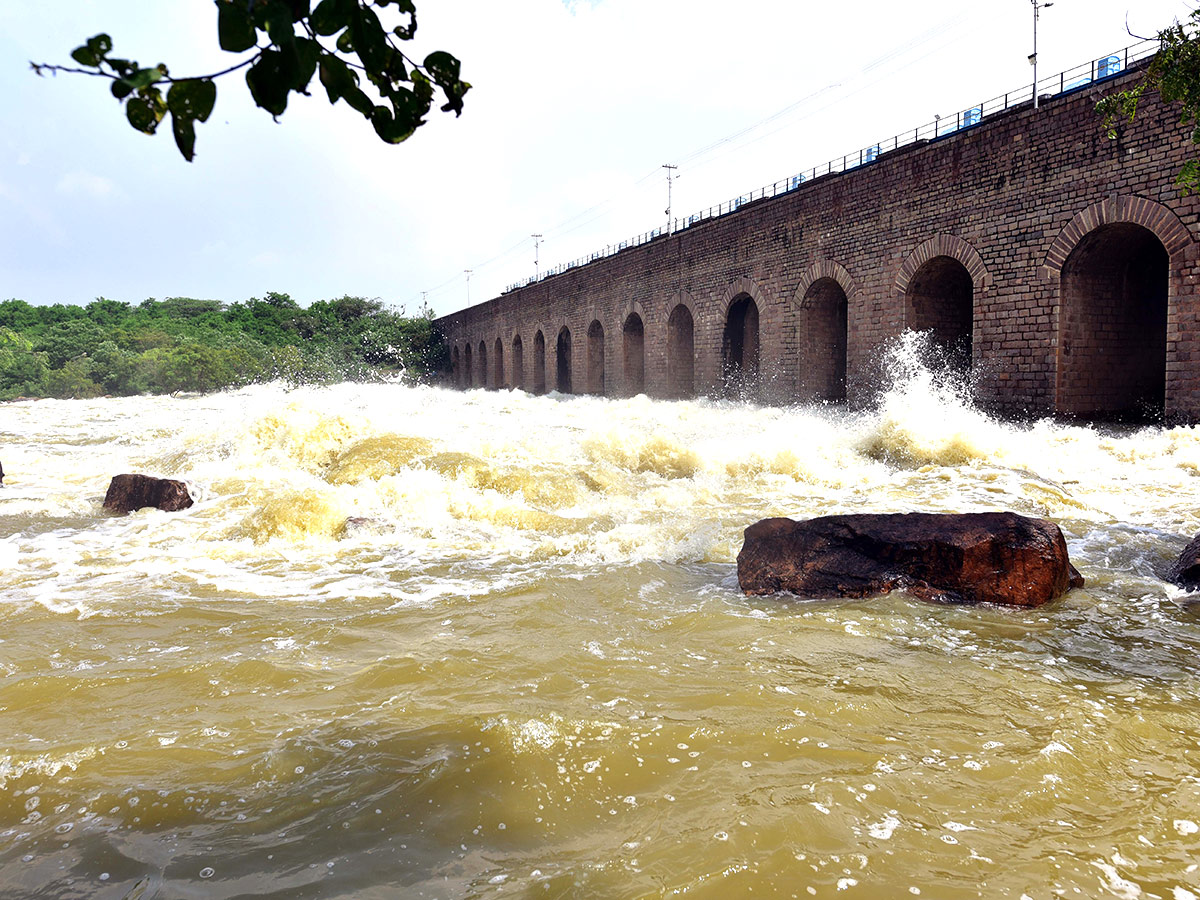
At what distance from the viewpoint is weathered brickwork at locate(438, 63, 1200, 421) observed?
973 centimetres

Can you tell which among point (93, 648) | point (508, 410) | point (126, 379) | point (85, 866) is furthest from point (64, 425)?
point (126, 379)

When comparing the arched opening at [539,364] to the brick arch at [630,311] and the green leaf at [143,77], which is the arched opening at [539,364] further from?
the green leaf at [143,77]

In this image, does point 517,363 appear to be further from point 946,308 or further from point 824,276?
point 946,308

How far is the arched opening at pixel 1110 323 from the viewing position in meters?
10.9

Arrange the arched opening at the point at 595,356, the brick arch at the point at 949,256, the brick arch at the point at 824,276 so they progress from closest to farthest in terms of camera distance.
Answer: the brick arch at the point at 949,256 < the brick arch at the point at 824,276 < the arched opening at the point at 595,356

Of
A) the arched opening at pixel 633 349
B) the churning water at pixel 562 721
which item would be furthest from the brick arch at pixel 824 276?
the churning water at pixel 562 721

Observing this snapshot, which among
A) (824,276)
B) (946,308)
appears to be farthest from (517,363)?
(946,308)

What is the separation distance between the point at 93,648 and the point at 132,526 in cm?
335

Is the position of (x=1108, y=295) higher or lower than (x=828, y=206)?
lower

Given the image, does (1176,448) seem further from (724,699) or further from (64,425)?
(64,425)

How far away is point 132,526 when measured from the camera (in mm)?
6266

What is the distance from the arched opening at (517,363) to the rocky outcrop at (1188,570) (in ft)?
103

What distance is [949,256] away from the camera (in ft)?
41.3

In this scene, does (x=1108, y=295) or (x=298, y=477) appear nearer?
(x=298, y=477)
